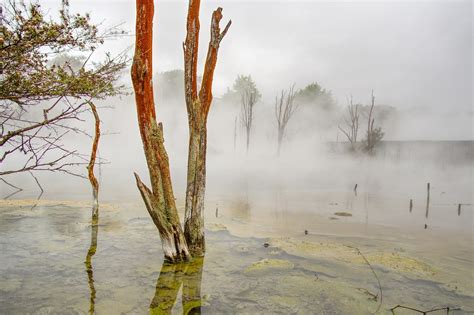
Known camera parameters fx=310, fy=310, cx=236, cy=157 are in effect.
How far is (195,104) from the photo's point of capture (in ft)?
22.5

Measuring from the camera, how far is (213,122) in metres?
55.1

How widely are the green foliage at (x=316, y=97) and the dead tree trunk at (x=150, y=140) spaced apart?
149 ft

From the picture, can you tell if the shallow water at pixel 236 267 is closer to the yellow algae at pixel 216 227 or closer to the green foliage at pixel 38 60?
the yellow algae at pixel 216 227

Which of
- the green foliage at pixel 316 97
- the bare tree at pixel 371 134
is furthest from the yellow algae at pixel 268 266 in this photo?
the green foliage at pixel 316 97

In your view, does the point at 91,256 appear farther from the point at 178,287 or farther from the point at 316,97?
the point at 316,97

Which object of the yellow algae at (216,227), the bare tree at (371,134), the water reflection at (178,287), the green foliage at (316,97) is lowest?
the water reflection at (178,287)

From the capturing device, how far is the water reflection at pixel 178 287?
16.7ft

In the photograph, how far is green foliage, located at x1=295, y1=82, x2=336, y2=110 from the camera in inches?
1938

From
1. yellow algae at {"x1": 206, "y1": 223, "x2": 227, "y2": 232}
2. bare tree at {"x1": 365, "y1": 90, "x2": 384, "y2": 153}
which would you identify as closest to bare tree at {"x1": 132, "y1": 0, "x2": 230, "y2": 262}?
yellow algae at {"x1": 206, "y1": 223, "x2": 227, "y2": 232}

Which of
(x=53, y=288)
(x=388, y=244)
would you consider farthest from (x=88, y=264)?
(x=388, y=244)

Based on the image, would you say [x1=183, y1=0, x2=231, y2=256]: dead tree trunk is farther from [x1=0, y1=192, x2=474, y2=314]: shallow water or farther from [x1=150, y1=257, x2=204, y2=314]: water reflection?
[x1=0, y1=192, x2=474, y2=314]: shallow water

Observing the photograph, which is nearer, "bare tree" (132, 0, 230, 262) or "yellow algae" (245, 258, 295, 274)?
"bare tree" (132, 0, 230, 262)

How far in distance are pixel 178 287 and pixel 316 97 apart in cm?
4716

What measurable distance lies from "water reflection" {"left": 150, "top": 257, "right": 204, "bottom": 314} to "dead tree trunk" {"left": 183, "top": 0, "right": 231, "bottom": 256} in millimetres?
865
